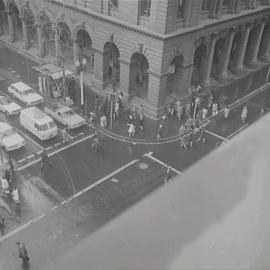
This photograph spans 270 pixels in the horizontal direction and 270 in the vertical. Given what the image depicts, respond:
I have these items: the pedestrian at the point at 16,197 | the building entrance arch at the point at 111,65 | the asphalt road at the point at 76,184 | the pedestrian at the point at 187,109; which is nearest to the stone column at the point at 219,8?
the pedestrian at the point at 187,109

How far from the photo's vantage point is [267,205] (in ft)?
9.84

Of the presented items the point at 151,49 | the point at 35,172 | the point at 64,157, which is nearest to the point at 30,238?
the point at 35,172

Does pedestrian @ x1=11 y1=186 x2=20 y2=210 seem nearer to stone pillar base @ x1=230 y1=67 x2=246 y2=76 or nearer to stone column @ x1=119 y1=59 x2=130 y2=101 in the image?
stone column @ x1=119 y1=59 x2=130 y2=101

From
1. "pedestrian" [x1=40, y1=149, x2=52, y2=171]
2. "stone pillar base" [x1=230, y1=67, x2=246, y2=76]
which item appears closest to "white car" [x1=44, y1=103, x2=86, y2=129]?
"pedestrian" [x1=40, y1=149, x2=52, y2=171]

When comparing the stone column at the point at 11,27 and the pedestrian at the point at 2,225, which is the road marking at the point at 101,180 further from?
the stone column at the point at 11,27

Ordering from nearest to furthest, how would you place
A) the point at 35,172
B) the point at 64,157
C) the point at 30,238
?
the point at 30,238 < the point at 35,172 < the point at 64,157

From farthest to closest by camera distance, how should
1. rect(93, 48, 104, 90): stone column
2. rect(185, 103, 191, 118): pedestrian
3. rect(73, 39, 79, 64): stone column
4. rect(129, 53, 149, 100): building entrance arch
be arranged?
rect(73, 39, 79, 64): stone column
rect(93, 48, 104, 90): stone column
rect(129, 53, 149, 100): building entrance arch
rect(185, 103, 191, 118): pedestrian

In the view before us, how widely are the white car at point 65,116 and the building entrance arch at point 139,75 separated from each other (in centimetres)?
702

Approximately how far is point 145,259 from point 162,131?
30232 mm

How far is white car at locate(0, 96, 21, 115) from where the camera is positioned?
3322 cm

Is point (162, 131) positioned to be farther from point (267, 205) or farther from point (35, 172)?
point (267, 205)

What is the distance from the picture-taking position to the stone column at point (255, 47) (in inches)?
1838

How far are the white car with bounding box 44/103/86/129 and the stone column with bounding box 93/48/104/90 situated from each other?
6964 mm

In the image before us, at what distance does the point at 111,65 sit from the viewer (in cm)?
3903
